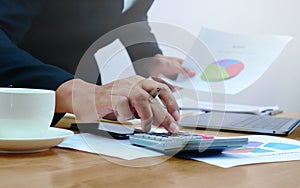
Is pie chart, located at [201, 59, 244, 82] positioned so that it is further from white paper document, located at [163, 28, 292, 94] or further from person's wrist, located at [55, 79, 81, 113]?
person's wrist, located at [55, 79, 81, 113]

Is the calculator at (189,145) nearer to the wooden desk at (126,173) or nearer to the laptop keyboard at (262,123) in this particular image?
the wooden desk at (126,173)

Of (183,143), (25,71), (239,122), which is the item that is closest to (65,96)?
(25,71)

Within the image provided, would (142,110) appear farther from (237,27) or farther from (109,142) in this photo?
(237,27)

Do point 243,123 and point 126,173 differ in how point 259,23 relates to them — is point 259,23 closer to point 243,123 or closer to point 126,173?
point 243,123

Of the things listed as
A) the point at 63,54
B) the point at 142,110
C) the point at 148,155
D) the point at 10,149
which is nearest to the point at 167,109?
the point at 142,110

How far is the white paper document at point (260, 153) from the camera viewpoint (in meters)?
0.71

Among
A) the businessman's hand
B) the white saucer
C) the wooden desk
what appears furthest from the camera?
the businessman's hand

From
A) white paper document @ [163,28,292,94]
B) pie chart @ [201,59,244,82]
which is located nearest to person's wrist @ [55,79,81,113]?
white paper document @ [163,28,292,94]

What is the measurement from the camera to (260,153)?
789 millimetres

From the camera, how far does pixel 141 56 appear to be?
1811 mm

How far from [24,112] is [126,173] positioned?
0.21m

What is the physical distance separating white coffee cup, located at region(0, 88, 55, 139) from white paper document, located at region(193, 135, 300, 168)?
266 mm

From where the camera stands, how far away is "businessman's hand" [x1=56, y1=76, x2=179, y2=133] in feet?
2.78

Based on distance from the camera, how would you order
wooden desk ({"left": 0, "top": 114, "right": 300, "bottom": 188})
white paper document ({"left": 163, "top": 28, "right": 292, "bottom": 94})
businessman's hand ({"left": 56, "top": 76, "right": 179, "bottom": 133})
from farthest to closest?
1. white paper document ({"left": 163, "top": 28, "right": 292, "bottom": 94})
2. businessman's hand ({"left": 56, "top": 76, "right": 179, "bottom": 133})
3. wooden desk ({"left": 0, "top": 114, "right": 300, "bottom": 188})
